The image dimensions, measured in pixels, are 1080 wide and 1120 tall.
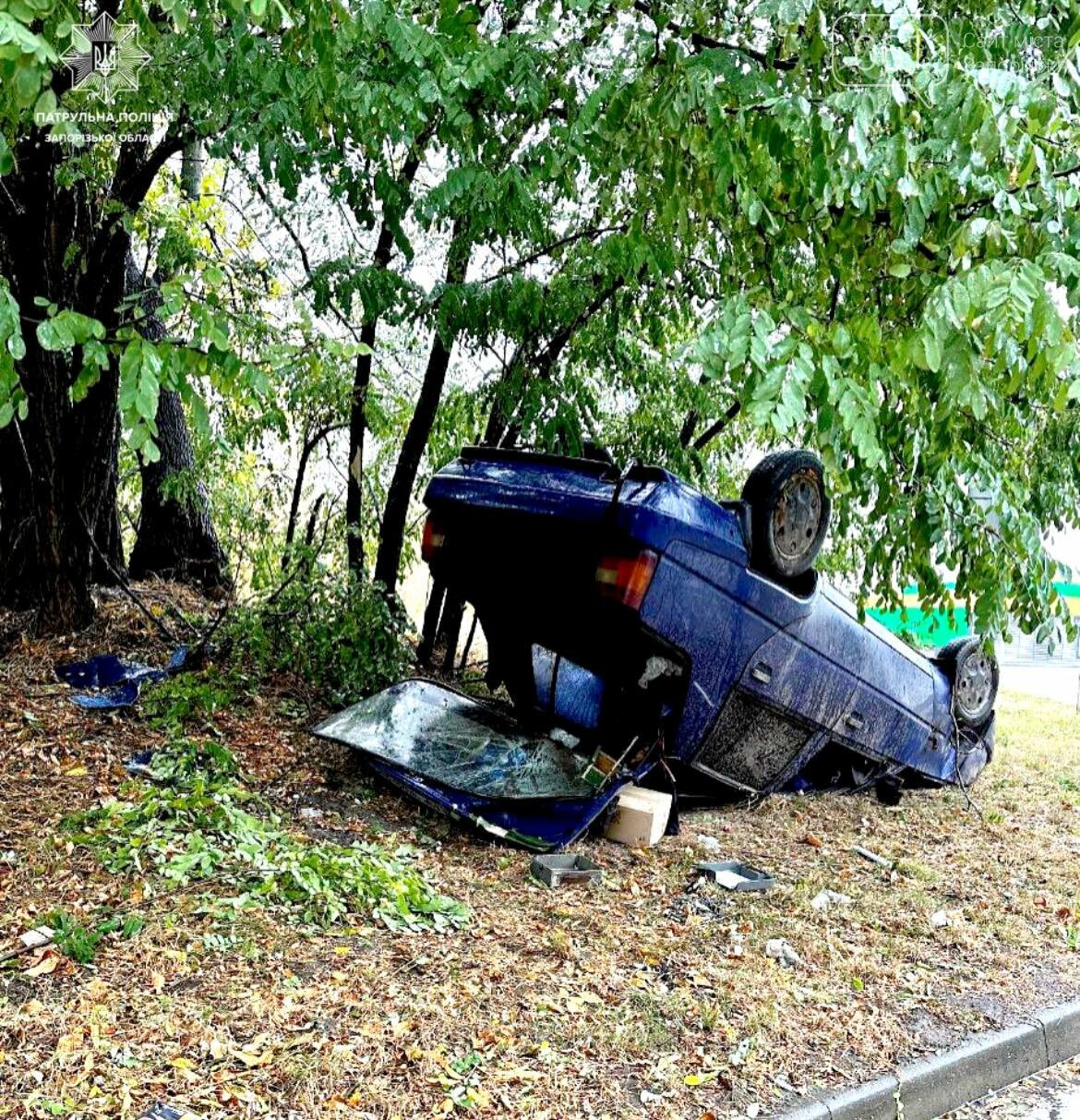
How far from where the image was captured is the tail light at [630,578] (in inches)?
196

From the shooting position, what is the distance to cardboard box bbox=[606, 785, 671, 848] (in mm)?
5598

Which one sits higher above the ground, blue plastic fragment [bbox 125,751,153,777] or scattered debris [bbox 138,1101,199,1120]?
scattered debris [bbox 138,1101,199,1120]

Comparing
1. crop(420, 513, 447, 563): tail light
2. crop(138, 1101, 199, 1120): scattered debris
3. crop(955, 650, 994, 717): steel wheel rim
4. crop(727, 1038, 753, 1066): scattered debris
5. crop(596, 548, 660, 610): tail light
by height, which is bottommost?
crop(138, 1101, 199, 1120): scattered debris

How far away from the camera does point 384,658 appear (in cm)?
746

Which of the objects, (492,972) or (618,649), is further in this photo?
(618,649)

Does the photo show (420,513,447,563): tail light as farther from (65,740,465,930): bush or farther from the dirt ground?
(65,740,465,930): bush

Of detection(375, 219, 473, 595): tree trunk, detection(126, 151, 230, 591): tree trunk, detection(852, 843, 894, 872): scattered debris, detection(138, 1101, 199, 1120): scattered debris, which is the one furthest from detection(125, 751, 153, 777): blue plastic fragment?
detection(852, 843, 894, 872): scattered debris

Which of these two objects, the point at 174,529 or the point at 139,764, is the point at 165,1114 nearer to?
the point at 139,764

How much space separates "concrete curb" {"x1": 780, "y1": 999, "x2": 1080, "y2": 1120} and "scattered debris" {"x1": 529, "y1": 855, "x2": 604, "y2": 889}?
1.77m

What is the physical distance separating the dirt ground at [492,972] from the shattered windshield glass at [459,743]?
0.26m

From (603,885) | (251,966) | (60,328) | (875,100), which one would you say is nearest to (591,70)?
(875,100)

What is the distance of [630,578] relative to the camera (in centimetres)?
497

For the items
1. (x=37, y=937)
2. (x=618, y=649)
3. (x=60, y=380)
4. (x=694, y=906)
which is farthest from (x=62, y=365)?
(x=694, y=906)

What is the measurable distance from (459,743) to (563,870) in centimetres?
114
